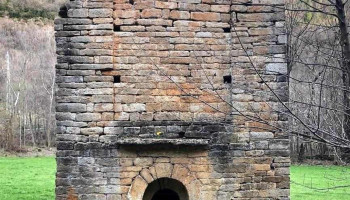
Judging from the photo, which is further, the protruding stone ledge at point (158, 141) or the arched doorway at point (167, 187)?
the arched doorway at point (167, 187)

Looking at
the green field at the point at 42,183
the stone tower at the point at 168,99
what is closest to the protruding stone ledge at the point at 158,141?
the stone tower at the point at 168,99

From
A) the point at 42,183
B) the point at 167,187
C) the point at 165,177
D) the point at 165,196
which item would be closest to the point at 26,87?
the point at 42,183

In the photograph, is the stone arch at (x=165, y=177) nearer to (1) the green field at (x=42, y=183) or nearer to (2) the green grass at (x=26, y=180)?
(1) the green field at (x=42, y=183)

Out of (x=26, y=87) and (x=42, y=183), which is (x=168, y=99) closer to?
(x=42, y=183)

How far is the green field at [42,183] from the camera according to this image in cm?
1335

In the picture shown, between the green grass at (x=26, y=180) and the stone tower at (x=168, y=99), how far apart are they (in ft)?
23.1

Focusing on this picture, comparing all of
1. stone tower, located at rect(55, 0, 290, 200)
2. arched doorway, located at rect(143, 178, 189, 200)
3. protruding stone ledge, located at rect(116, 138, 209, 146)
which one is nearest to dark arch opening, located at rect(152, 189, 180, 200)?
arched doorway, located at rect(143, 178, 189, 200)

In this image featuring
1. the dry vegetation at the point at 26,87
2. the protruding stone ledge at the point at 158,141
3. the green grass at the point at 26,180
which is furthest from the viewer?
the dry vegetation at the point at 26,87

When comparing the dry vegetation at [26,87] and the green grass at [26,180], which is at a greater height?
the dry vegetation at [26,87]

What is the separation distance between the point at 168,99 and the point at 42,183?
34.1ft

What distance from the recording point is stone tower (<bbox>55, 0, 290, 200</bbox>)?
6367 millimetres

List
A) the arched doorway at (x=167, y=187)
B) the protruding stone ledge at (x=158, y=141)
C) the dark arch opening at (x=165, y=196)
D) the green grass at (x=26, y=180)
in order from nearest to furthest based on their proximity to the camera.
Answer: the protruding stone ledge at (x=158, y=141)
the arched doorway at (x=167, y=187)
the dark arch opening at (x=165, y=196)
the green grass at (x=26, y=180)

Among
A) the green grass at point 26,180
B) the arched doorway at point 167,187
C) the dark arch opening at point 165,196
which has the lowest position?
the green grass at point 26,180

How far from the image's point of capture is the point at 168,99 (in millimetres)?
6516
